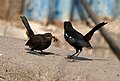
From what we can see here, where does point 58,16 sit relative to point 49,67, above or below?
above

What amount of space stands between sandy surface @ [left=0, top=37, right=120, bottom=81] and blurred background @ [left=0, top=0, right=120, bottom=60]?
421 cm

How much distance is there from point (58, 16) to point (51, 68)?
17.8ft

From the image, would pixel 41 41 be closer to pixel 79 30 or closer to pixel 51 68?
pixel 51 68

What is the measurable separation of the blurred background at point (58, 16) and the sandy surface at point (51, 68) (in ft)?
13.8

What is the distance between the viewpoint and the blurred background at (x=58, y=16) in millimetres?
8930

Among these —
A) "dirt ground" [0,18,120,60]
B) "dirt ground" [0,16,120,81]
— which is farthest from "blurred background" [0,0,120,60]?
"dirt ground" [0,16,120,81]

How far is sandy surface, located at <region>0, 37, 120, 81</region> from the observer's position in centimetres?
399

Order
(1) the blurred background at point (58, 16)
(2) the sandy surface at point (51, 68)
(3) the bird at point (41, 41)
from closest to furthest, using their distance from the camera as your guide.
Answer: (2) the sandy surface at point (51, 68) < (3) the bird at point (41, 41) < (1) the blurred background at point (58, 16)

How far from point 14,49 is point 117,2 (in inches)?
182

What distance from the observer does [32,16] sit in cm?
966

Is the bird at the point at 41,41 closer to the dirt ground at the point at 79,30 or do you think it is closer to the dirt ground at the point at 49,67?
the dirt ground at the point at 49,67

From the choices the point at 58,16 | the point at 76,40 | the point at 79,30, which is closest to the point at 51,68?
the point at 76,40

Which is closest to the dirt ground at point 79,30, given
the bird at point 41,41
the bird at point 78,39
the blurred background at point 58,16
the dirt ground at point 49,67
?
the blurred background at point 58,16

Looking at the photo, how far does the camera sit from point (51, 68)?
4.11m
